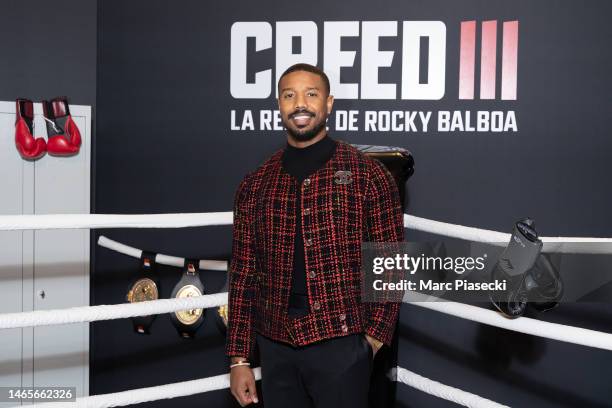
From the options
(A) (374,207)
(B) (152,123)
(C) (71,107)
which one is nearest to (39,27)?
(C) (71,107)

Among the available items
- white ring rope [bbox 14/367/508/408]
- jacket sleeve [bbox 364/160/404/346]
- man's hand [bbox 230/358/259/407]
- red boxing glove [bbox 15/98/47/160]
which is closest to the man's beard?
jacket sleeve [bbox 364/160/404/346]

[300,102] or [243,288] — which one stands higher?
[300,102]

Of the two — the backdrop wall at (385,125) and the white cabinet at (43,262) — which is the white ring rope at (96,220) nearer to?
the backdrop wall at (385,125)

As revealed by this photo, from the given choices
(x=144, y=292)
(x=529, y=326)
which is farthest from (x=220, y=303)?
(x=144, y=292)

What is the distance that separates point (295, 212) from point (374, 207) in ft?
0.62

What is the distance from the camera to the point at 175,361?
3.89 metres

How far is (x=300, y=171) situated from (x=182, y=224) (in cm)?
47

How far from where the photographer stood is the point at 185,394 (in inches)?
77.0

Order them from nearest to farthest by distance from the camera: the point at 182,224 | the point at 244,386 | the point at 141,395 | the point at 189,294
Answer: the point at 244,386 → the point at 141,395 → the point at 182,224 → the point at 189,294

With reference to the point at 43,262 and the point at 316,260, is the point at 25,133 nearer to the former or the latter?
the point at 43,262

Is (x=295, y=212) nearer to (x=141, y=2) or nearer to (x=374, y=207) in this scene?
(x=374, y=207)

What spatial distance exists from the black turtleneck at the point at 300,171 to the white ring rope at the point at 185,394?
49cm

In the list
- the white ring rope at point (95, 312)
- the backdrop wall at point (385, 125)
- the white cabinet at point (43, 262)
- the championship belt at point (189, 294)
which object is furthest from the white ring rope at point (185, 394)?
the white cabinet at point (43, 262)

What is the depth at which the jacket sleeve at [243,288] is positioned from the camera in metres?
1.79
